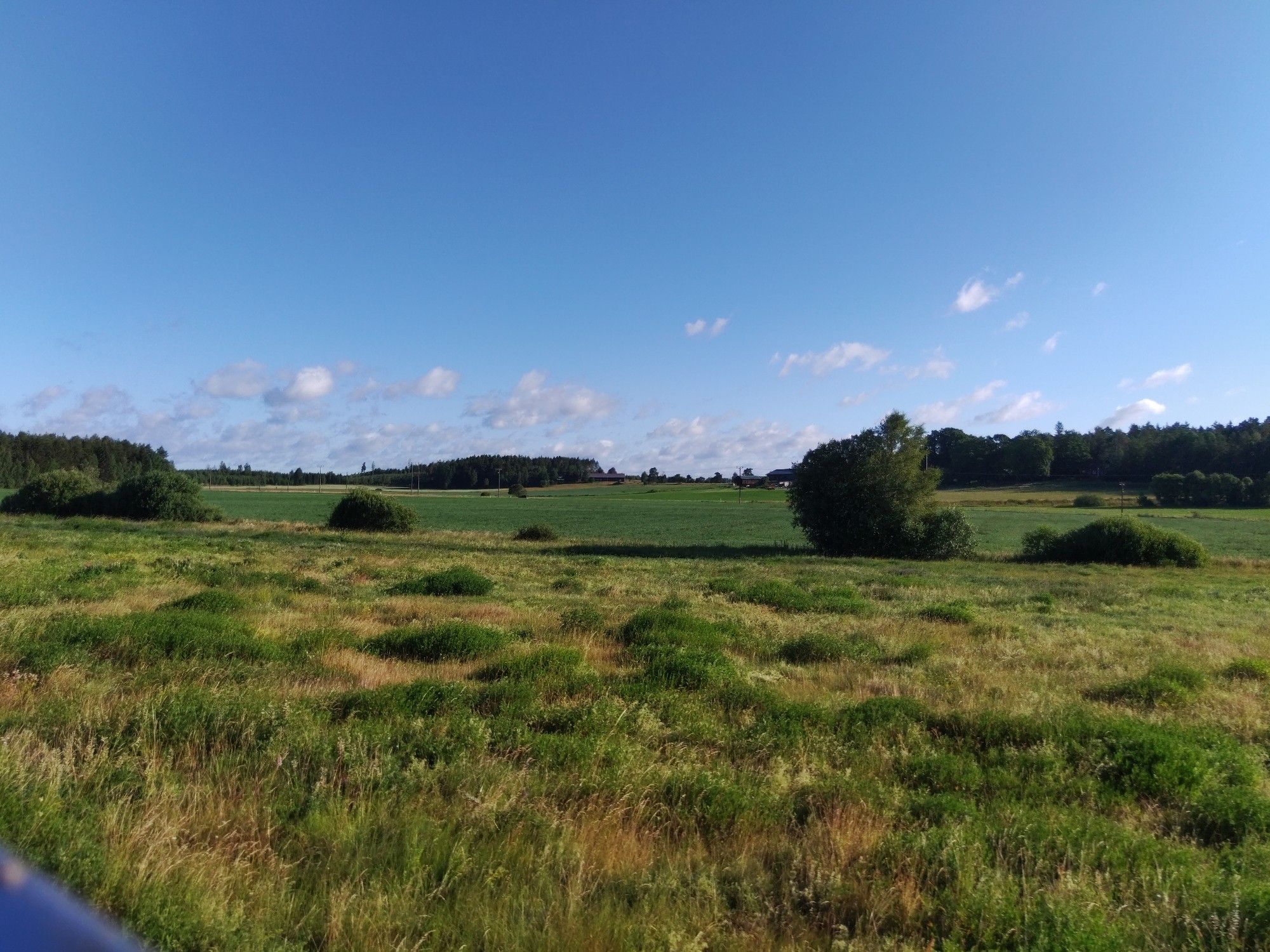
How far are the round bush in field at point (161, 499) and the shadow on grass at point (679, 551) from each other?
30515 mm

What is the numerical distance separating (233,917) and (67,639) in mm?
7627

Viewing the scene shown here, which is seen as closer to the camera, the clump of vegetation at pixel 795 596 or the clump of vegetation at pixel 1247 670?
the clump of vegetation at pixel 1247 670

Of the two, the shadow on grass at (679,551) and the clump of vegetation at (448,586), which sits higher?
the clump of vegetation at (448,586)

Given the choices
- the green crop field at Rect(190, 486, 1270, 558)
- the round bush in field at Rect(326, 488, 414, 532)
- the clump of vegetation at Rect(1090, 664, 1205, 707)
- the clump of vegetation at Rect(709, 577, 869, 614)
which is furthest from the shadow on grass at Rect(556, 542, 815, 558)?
the clump of vegetation at Rect(1090, 664, 1205, 707)

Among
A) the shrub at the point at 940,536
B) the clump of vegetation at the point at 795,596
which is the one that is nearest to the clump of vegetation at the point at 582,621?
the clump of vegetation at the point at 795,596

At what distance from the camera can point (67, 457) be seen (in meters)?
144

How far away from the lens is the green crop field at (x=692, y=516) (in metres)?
55.4

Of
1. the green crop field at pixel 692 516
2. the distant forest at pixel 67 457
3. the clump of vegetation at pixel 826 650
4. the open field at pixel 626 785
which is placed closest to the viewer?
the open field at pixel 626 785

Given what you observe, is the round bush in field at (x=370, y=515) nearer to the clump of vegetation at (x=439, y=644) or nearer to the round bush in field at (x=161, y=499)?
the round bush in field at (x=161, y=499)

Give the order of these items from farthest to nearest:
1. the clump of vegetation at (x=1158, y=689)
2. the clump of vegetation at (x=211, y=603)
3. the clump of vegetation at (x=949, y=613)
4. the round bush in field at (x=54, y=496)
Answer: the round bush in field at (x=54, y=496)
the clump of vegetation at (x=949, y=613)
the clump of vegetation at (x=211, y=603)
the clump of vegetation at (x=1158, y=689)

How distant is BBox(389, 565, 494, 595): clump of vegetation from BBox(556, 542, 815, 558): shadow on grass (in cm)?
1887

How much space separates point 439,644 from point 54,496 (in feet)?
212

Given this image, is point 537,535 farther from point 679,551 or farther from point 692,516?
point 692,516

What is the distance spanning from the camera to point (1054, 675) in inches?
392
